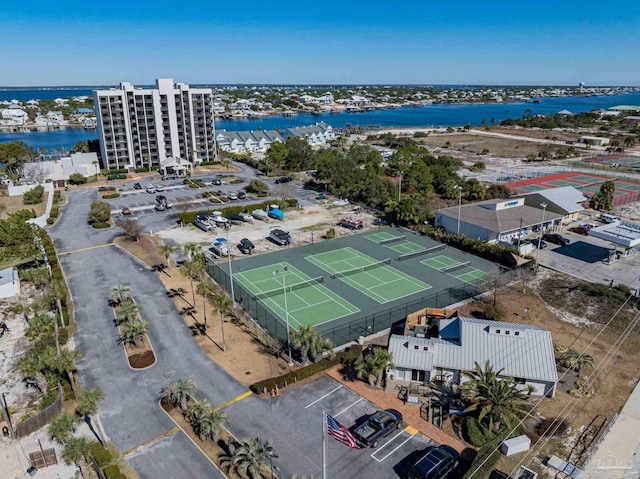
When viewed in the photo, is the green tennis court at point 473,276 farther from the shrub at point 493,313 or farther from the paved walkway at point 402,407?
the paved walkway at point 402,407

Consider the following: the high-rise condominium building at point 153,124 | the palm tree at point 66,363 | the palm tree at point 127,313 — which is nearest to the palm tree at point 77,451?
the palm tree at point 66,363

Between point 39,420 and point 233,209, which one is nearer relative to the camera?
point 39,420

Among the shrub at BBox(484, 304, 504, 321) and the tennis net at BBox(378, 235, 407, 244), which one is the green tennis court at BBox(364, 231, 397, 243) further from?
the shrub at BBox(484, 304, 504, 321)

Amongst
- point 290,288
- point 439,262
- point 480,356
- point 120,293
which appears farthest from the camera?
point 439,262

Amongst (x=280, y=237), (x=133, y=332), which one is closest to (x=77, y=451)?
(x=133, y=332)

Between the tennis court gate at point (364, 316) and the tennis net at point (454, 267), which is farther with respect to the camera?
the tennis net at point (454, 267)

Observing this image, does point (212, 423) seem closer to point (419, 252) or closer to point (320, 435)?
point (320, 435)

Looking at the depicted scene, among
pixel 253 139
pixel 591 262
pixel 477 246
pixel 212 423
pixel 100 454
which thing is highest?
pixel 253 139
